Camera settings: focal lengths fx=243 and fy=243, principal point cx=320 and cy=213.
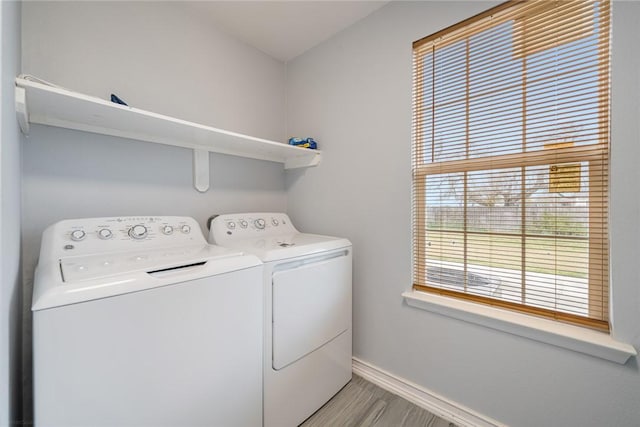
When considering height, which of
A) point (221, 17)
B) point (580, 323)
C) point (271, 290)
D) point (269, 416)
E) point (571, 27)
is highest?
point (221, 17)

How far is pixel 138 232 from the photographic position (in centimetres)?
123

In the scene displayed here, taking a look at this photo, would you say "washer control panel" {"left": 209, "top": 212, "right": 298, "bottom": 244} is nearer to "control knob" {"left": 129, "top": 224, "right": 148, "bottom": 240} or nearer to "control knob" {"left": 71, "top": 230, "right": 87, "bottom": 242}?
"control knob" {"left": 129, "top": 224, "right": 148, "bottom": 240}

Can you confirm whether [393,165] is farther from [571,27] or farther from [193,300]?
[193,300]

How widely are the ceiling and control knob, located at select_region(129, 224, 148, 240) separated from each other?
4.83ft

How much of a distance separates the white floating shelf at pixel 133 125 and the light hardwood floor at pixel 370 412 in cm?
162

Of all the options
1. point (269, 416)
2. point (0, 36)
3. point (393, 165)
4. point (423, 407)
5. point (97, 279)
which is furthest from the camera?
point (393, 165)

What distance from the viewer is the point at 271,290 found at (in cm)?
118

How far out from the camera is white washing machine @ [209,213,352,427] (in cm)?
119

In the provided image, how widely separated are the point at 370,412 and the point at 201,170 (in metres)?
1.85

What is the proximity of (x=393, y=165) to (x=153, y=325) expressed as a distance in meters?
1.45

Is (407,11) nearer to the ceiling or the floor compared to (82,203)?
nearer to the ceiling

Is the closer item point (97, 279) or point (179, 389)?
point (97, 279)

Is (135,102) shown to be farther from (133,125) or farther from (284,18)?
(284,18)

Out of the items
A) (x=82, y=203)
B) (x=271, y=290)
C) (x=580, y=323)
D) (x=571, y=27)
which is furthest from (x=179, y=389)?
(x=571, y=27)
